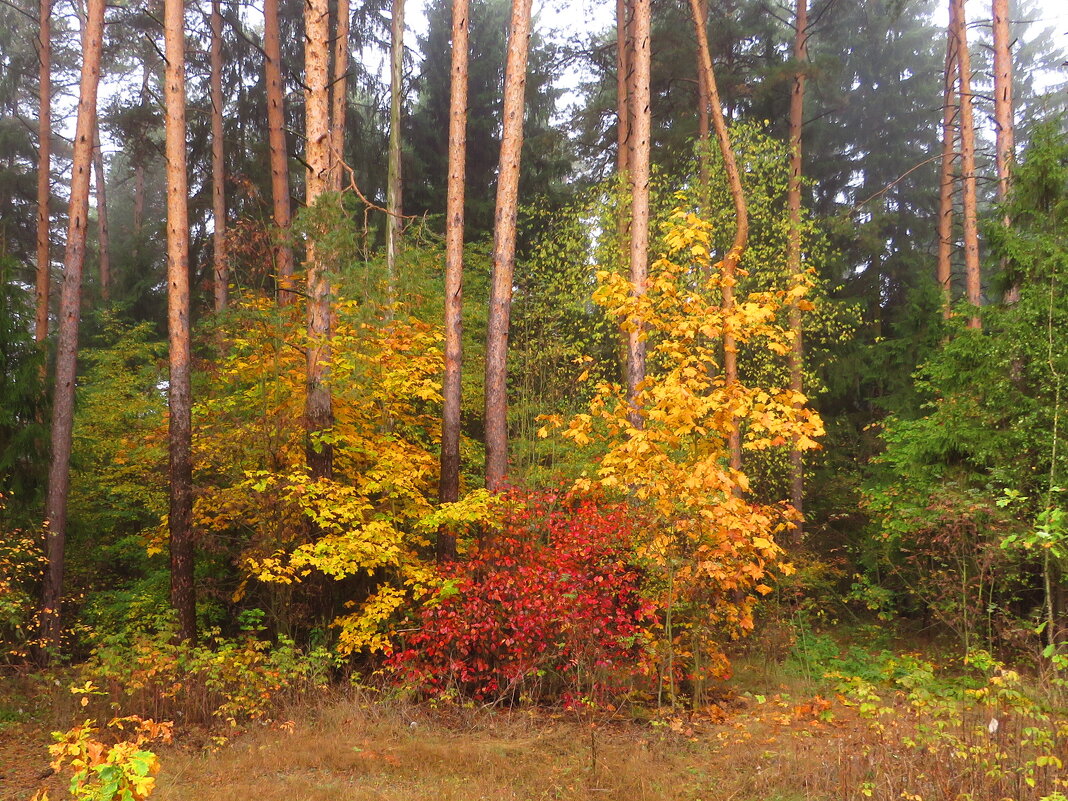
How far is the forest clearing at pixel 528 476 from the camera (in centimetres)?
638

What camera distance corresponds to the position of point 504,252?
32.9 feet

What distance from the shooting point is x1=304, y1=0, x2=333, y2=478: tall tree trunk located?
9188mm

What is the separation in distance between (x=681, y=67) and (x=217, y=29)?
1044 centimetres

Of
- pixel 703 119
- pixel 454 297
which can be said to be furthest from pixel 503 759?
pixel 703 119

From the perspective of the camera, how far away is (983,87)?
2558cm

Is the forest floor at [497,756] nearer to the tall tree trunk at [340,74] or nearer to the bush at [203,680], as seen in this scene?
the bush at [203,680]

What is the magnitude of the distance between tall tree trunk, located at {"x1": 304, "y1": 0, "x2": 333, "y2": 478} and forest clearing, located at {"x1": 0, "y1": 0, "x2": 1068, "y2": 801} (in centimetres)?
6

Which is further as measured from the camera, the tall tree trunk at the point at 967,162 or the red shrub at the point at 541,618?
the tall tree trunk at the point at 967,162

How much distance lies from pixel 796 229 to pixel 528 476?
7.28 m

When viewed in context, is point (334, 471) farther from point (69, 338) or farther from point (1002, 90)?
point (1002, 90)

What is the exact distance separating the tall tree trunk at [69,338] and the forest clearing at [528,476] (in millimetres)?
56

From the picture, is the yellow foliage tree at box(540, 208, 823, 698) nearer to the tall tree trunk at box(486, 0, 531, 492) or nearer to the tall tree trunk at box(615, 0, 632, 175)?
the tall tree trunk at box(486, 0, 531, 492)

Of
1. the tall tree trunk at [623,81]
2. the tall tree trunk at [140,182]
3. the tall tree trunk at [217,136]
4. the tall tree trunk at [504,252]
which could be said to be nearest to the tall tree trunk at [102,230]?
the tall tree trunk at [140,182]

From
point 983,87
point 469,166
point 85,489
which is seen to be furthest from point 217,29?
point 983,87
